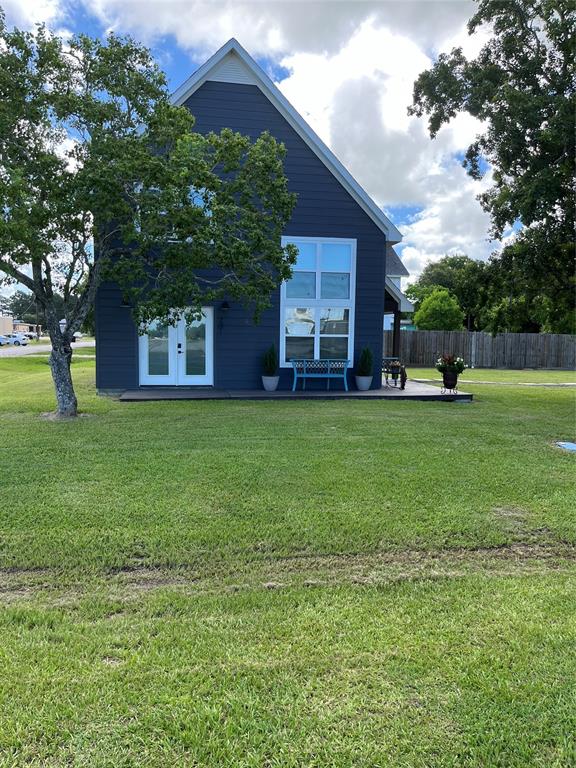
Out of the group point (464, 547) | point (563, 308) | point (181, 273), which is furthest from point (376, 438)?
point (563, 308)

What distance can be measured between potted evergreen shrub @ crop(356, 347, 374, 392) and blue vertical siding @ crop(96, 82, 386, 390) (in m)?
0.20

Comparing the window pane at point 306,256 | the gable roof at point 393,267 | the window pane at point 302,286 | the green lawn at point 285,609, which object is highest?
the gable roof at point 393,267

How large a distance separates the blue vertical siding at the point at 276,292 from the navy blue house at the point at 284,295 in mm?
23

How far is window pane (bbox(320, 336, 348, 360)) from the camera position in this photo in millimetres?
12484

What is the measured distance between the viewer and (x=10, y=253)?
792cm

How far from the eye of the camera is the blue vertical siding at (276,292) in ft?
37.4

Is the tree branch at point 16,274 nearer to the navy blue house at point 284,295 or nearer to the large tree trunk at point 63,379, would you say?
the large tree trunk at point 63,379

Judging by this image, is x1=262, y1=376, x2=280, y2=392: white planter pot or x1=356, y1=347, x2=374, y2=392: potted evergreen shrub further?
x1=356, y1=347, x2=374, y2=392: potted evergreen shrub

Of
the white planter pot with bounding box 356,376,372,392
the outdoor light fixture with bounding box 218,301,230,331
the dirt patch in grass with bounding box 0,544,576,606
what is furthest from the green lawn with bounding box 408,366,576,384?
the dirt patch in grass with bounding box 0,544,576,606

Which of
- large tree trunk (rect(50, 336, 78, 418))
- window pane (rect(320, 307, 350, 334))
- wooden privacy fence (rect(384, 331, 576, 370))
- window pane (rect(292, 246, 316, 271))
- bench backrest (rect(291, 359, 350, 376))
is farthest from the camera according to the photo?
wooden privacy fence (rect(384, 331, 576, 370))

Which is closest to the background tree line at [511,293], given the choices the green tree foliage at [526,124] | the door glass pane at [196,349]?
the green tree foliage at [526,124]

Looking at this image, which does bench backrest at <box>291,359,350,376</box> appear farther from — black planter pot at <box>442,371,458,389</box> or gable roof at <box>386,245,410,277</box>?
gable roof at <box>386,245,410,277</box>

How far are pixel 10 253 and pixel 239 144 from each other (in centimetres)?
413

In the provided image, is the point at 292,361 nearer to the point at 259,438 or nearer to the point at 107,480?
the point at 259,438
